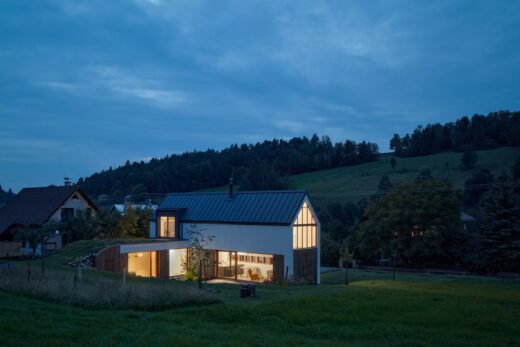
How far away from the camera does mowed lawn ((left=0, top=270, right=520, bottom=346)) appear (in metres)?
8.13

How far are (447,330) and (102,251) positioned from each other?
1923cm

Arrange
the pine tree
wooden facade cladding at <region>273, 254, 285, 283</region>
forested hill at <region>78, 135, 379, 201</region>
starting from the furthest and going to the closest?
forested hill at <region>78, 135, 379, 201</region>
the pine tree
wooden facade cladding at <region>273, 254, 285, 283</region>

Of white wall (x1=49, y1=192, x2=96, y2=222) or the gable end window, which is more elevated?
white wall (x1=49, y1=192, x2=96, y2=222)

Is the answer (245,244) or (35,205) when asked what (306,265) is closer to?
(245,244)

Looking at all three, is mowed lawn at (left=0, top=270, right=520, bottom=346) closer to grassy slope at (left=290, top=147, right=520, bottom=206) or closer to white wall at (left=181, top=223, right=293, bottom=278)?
white wall at (left=181, top=223, right=293, bottom=278)

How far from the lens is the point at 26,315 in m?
9.34

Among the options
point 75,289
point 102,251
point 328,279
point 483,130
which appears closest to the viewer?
point 75,289

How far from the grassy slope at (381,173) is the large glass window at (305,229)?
31.4 m

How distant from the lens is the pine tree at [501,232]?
3075 centimetres

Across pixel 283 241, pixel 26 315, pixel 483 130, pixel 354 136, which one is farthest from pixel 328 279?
pixel 354 136

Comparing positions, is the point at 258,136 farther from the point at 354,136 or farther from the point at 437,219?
the point at 437,219

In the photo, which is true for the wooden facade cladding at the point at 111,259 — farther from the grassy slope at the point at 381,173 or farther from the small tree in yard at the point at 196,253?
the grassy slope at the point at 381,173

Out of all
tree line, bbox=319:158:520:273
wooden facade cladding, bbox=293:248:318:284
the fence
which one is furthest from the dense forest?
the fence

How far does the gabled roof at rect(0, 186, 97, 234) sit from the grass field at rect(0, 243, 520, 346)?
22.5 m
